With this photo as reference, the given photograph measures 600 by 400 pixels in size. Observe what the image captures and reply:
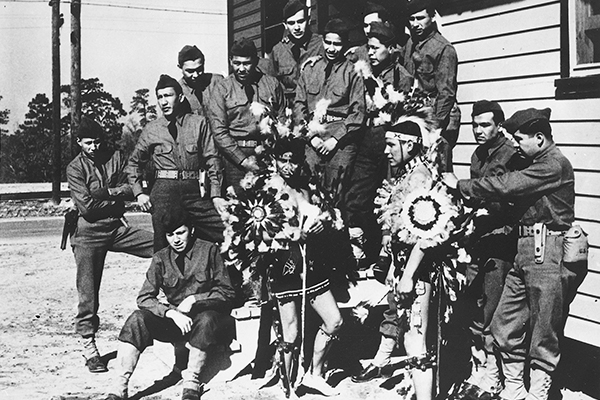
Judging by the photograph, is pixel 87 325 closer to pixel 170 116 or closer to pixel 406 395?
pixel 170 116

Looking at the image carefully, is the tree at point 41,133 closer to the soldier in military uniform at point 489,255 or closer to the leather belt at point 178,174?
the leather belt at point 178,174

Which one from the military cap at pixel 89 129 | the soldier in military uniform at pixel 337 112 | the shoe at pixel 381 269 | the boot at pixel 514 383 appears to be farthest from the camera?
the military cap at pixel 89 129

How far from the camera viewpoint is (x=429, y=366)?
168 inches

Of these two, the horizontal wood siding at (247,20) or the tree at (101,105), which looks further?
the tree at (101,105)

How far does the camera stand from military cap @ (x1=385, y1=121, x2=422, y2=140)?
4312mm

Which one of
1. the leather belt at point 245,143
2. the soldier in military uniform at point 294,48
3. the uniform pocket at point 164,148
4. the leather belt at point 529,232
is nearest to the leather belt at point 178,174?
the uniform pocket at point 164,148

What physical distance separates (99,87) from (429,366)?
22.1 metres

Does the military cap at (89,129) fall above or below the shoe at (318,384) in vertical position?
above

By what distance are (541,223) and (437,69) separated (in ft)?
5.88

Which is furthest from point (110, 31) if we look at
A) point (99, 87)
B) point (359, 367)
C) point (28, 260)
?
point (359, 367)

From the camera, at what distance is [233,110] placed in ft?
19.5

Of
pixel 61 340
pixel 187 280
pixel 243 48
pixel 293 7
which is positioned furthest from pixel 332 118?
pixel 61 340

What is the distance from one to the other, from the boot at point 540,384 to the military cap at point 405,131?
72.0 inches

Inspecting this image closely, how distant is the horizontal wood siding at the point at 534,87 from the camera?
518cm
